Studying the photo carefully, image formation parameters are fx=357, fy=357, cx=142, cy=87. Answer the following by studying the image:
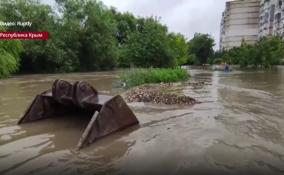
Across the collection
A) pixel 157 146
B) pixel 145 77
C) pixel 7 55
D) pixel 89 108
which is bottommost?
pixel 157 146

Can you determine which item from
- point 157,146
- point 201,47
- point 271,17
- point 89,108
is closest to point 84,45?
point 89,108

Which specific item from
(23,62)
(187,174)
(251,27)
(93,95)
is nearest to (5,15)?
(23,62)

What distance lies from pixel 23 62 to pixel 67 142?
30.8 m

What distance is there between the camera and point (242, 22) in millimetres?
93000

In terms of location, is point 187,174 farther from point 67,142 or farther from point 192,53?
point 192,53

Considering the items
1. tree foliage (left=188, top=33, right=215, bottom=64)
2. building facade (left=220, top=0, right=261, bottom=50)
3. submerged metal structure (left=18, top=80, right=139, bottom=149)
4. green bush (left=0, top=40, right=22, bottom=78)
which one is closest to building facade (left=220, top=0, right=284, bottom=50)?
building facade (left=220, top=0, right=261, bottom=50)

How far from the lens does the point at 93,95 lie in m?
7.25

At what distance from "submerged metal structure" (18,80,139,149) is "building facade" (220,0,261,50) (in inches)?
3479

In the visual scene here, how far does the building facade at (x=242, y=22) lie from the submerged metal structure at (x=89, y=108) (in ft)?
290

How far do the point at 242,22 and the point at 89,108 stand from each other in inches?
3606

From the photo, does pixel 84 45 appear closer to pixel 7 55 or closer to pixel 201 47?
pixel 7 55

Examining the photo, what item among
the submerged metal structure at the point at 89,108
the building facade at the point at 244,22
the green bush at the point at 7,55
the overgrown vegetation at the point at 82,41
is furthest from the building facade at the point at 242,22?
the submerged metal structure at the point at 89,108

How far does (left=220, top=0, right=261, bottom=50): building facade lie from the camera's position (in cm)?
9231

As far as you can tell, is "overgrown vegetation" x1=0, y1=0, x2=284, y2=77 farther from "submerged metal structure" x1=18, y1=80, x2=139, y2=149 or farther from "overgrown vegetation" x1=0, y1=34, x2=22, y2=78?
"submerged metal structure" x1=18, y1=80, x2=139, y2=149
